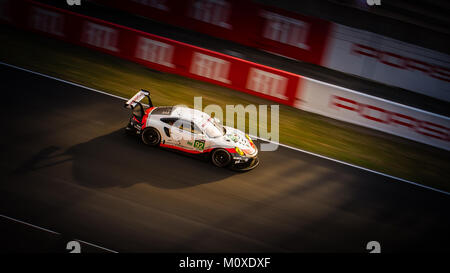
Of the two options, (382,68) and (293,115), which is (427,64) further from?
(293,115)

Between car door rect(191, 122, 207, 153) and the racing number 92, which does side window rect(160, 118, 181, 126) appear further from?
the racing number 92

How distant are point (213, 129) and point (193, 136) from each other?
1.93ft

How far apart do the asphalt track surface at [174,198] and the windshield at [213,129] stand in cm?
91

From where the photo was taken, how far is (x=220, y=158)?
32.4 feet

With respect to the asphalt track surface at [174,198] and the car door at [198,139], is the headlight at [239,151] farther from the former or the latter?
the car door at [198,139]

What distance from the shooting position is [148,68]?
47.4ft

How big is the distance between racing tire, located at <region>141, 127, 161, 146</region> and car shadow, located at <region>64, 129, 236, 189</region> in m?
0.20

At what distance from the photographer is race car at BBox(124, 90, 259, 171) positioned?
384 inches

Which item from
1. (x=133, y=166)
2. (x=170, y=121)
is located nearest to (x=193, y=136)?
(x=170, y=121)

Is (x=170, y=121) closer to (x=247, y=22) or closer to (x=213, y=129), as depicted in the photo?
(x=213, y=129)

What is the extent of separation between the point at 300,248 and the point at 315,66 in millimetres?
10759

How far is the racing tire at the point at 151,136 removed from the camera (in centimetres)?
1002

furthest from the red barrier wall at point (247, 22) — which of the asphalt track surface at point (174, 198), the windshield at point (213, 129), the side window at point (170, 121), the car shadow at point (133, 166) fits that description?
the car shadow at point (133, 166)

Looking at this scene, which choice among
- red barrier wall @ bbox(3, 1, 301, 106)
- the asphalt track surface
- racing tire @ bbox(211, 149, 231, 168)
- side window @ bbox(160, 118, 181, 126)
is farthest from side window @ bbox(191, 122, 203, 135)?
red barrier wall @ bbox(3, 1, 301, 106)
